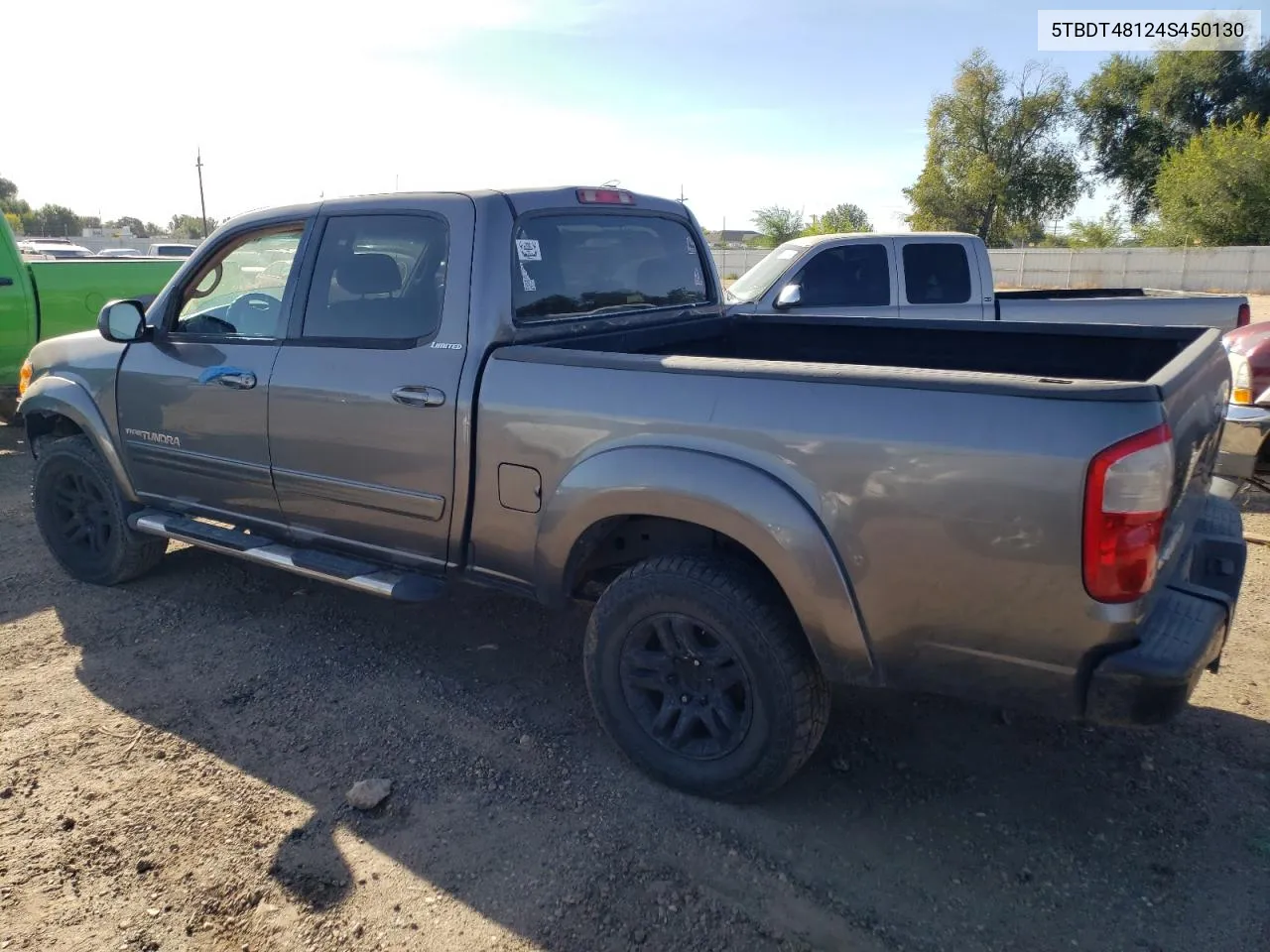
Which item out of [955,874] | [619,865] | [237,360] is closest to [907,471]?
[955,874]

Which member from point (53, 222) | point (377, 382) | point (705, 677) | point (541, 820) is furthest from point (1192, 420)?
point (53, 222)

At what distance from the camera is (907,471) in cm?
255

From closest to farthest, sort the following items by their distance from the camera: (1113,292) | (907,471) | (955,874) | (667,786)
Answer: (907,471)
(955,874)
(667,786)
(1113,292)

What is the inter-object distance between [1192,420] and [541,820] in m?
2.30

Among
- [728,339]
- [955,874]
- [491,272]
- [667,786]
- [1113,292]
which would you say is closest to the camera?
[955,874]

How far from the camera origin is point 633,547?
3.49 meters

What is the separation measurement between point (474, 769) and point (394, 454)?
1.19 meters

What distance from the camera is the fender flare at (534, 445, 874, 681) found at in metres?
2.73

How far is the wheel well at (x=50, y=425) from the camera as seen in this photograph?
201 inches

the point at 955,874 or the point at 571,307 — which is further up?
the point at 571,307

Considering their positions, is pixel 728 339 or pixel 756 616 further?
pixel 728 339

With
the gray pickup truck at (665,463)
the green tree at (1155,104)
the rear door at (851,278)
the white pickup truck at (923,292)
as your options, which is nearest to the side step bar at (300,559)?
the gray pickup truck at (665,463)

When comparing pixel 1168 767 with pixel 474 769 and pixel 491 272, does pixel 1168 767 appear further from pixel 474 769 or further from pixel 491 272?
pixel 491 272

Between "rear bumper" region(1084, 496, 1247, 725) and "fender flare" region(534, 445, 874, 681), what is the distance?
62cm
